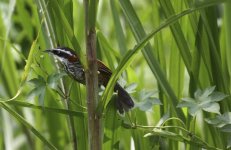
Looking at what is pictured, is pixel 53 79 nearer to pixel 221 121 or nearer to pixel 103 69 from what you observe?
pixel 103 69

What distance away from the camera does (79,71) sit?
1.19 m

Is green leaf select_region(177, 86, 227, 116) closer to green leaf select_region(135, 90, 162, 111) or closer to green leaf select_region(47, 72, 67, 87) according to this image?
green leaf select_region(135, 90, 162, 111)

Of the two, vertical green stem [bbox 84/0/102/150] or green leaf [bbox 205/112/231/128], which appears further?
green leaf [bbox 205/112/231/128]

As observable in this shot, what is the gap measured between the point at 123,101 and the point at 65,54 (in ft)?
0.47

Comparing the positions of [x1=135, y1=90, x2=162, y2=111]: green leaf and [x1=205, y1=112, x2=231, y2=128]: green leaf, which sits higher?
[x1=135, y1=90, x2=162, y2=111]: green leaf

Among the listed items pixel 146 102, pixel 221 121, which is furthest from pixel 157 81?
pixel 221 121

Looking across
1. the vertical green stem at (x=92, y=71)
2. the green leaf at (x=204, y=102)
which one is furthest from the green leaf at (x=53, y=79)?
the green leaf at (x=204, y=102)

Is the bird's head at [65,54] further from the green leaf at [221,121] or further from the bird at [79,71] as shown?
the green leaf at [221,121]

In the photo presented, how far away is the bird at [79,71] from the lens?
3.89ft

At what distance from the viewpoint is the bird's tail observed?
121 cm

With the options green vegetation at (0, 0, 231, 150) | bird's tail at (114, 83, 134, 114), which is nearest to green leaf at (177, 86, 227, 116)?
green vegetation at (0, 0, 231, 150)

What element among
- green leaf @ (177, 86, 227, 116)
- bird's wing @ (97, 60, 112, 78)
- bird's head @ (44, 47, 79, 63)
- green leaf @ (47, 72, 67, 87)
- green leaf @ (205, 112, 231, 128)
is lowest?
green leaf @ (205, 112, 231, 128)

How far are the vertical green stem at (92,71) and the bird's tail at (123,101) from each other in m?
0.13

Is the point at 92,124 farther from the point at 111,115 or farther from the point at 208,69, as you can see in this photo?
the point at 208,69
